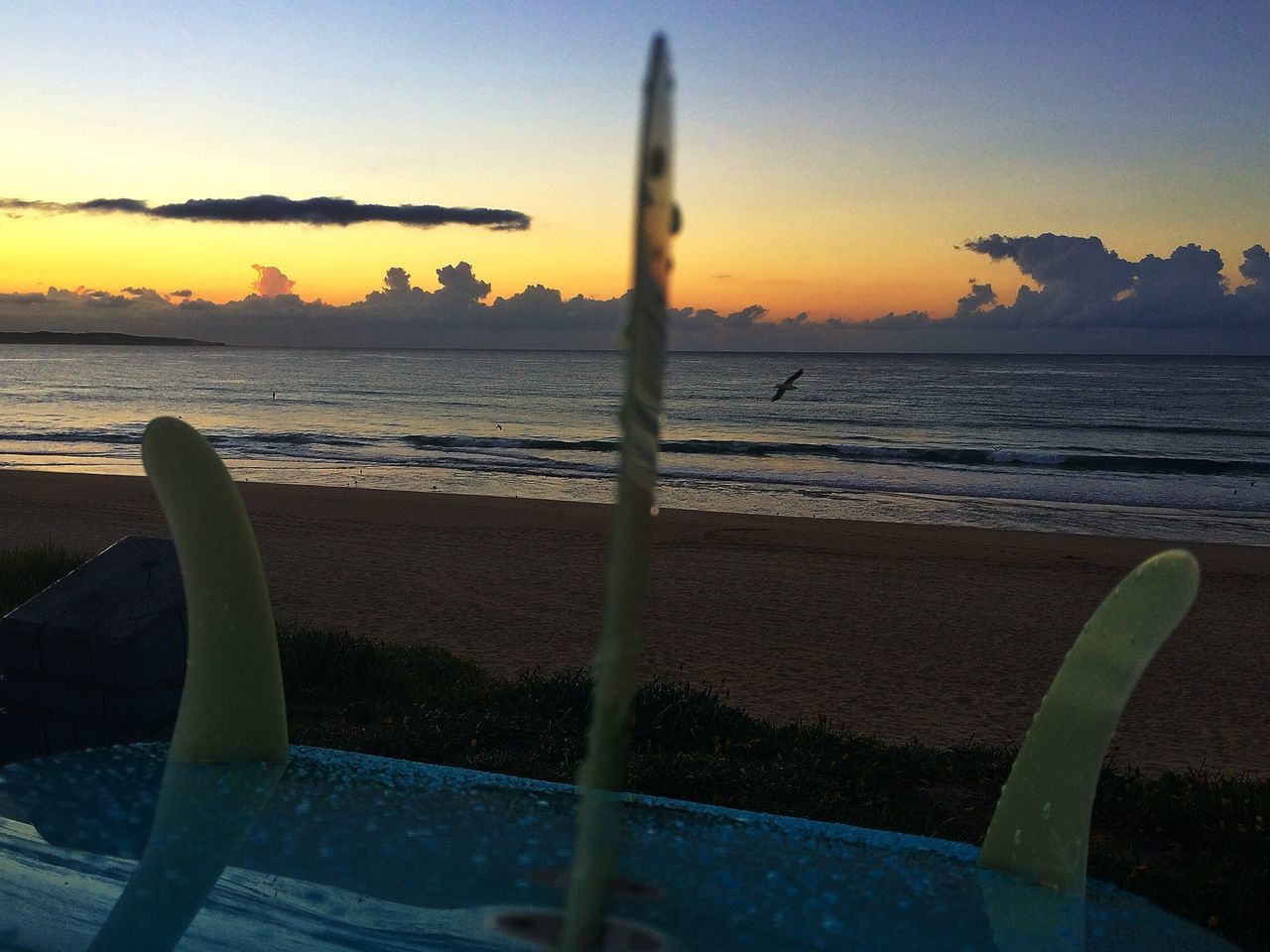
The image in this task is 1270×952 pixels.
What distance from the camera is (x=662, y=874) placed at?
101 inches

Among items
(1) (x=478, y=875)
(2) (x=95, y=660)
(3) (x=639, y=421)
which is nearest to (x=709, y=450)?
(2) (x=95, y=660)

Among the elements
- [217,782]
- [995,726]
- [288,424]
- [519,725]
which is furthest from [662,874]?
[288,424]

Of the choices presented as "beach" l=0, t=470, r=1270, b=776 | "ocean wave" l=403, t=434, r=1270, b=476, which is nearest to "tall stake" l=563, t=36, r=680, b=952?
"beach" l=0, t=470, r=1270, b=776

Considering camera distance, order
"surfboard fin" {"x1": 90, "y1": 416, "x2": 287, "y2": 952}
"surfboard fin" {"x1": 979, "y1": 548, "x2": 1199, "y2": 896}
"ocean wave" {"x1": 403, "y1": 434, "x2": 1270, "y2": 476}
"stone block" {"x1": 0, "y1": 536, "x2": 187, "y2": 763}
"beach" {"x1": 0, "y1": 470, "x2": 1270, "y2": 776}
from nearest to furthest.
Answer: "surfboard fin" {"x1": 979, "y1": 548, "x2": 1199, "y2": 896}
"surfboard fin" {"x1": 90, "y1": 416, "x2": 287, "y2": 952}
"stone block" {"x1": 0, "y1": 536, "x2": 187, "y2": 763}
"beach" {"x1": 0, "y1": 470, "x2": 1270, "y2": 776}
"ocean wave" {"x1": 403, "y1": 434, "x2": 1270, "y2": 476}

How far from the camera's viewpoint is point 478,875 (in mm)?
2436

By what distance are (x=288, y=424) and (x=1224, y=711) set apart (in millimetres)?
41063

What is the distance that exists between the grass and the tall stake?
13.1 feet

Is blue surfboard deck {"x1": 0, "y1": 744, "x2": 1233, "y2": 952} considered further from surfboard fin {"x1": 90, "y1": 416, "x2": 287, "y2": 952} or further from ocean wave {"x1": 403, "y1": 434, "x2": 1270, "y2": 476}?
ocean wave {"x1": 403, "y1": 434, "x2": 1270, "y2": 476}

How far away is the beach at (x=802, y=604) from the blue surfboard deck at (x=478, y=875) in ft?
12.9

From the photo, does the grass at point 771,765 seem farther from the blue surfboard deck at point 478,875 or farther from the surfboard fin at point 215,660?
the surfboard fin at point 215,660

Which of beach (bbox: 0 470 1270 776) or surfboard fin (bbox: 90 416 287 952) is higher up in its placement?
surfboard fin (bbox: 90 416 287 952)

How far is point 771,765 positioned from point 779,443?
32.1 metres

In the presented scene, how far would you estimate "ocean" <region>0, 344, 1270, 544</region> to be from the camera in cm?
2373

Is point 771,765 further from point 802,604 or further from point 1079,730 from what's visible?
point 802,604
